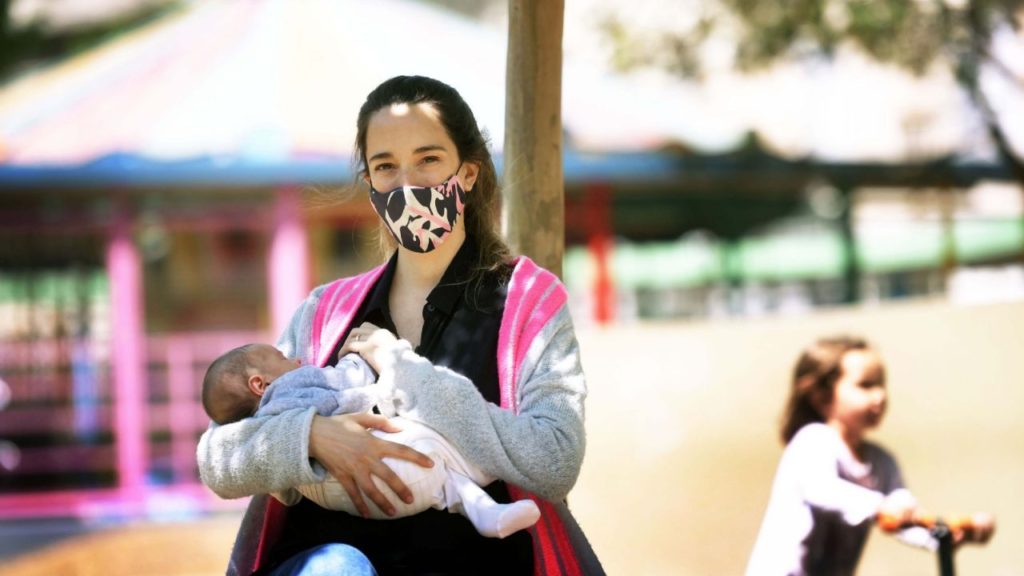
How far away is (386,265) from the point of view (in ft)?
10.9

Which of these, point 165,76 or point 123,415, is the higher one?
point 165,76

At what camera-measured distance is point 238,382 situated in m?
2.99

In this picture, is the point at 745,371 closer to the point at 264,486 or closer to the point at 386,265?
the point at 386,265

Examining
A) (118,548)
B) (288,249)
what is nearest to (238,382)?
(118,548)

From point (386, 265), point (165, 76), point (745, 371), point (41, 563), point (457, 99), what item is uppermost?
point (165, 76)

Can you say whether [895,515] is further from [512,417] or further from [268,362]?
[268,362]

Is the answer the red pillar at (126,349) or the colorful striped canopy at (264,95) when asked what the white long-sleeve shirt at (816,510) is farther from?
the red pillar at (126,349)

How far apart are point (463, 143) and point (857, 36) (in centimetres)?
1116

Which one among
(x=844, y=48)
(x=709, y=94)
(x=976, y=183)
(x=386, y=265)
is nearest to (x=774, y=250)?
(x=709, y=94)

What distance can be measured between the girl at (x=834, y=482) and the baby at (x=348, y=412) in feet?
5.91

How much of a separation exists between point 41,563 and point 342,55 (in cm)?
478

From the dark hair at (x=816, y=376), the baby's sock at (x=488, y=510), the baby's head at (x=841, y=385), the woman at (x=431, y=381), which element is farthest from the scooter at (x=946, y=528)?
the baby's sock at (x=488, y=510)

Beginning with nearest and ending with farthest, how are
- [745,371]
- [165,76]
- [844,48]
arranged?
[745,371] < [165,76] < [844,48]

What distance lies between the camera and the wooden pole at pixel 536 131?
157 inches
